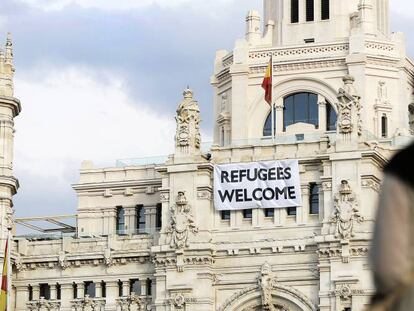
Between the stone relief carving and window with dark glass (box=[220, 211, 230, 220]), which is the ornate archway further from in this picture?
the stone relief carving

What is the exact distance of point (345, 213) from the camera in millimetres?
75438

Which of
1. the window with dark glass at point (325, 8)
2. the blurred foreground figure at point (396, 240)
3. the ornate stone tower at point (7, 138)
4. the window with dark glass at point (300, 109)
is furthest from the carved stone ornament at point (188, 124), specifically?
the blurred foreground figure at point (396, 240)

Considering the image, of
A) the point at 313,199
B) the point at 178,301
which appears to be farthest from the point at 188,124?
the point at 178,301

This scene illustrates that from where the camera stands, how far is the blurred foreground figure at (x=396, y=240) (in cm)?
318

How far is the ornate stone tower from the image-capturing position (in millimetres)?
83438

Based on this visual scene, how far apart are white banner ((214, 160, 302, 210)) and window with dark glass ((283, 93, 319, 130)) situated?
388 inches

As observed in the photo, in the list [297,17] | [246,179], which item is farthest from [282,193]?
[297,17]

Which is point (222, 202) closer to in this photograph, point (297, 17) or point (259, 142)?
point (259, 142)

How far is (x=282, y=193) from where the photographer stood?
7725cm

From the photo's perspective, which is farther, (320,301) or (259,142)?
(259,142)

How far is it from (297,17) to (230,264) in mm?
20787

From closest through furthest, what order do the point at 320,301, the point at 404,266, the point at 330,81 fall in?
the point at 404,266, the point at 320,301, the point at 330,81

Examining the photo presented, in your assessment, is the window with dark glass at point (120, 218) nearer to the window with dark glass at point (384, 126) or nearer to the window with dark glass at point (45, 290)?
the window with dark glass at point (45, 290)

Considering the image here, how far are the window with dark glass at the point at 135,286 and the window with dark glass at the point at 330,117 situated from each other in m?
16.6
